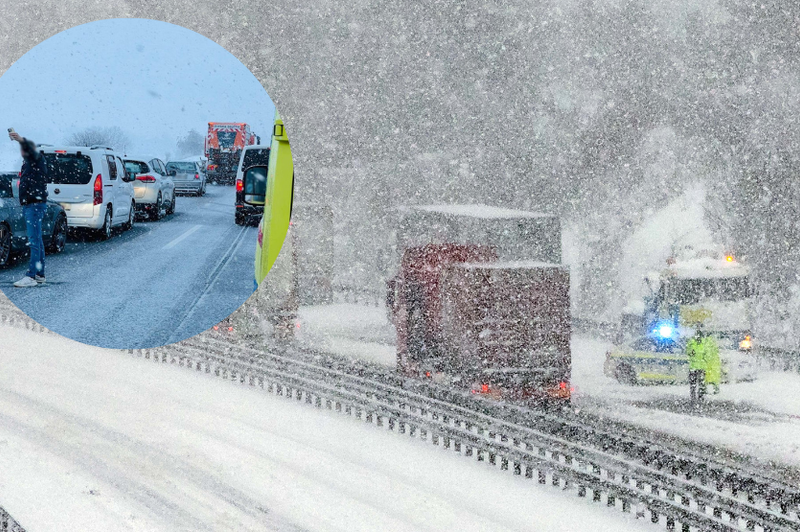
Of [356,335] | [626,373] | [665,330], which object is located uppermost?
[665,330]

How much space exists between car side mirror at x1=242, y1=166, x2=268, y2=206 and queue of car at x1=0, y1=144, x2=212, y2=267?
14cm

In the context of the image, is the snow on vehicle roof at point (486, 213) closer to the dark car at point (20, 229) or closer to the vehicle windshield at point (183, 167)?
the vehicle windshield at point (183, 167)

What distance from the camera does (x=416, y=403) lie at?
584 cm

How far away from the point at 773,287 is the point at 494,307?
648 inches

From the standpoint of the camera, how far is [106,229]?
2.11 m

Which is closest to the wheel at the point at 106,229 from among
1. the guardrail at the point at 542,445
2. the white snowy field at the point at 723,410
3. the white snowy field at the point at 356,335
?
the guardrail at the point at 542,445

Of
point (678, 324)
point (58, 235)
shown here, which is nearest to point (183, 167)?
point (58, 235)

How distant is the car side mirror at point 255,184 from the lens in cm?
214

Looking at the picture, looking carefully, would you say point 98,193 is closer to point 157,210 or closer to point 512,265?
point 157,210

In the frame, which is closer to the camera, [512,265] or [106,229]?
[106,229]

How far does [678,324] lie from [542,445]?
4718 mm

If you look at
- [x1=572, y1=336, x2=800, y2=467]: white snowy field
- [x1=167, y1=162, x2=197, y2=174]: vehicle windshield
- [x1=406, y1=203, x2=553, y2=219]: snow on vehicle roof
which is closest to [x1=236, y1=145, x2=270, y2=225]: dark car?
[x1=167, y1=162, x2=197, y2=174]: vehicle windshield

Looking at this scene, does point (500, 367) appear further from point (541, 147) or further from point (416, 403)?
point (541, 147)

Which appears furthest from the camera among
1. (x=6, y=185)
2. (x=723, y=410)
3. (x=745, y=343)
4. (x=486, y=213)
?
(x=745, y=343)
